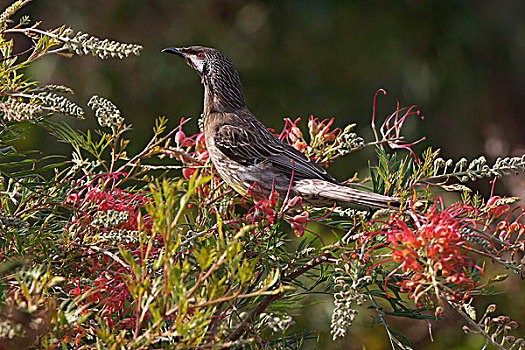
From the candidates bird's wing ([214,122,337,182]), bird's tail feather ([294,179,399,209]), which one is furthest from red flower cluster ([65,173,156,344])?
bird's wing ([214,122,337,182])

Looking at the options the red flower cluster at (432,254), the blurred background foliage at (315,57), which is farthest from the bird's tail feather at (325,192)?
the blurred background foliage at (315,57)

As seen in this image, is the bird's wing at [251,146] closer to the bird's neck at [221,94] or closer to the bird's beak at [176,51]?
the bird's neck at [221,94]

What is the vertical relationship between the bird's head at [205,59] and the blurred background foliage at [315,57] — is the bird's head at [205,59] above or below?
below

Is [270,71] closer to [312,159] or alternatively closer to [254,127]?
[254,127]

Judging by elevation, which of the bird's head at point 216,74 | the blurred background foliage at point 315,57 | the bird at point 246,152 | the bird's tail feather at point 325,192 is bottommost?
the bird's tail feather at point 325,192

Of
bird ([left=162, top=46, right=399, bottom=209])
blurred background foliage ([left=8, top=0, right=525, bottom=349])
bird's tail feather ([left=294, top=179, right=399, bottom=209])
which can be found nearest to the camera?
bird's tail feather ([left=294, top=179, right=399, bottom=209])

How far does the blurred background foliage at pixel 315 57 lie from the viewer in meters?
4.45

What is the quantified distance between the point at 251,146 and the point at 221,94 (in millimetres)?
237

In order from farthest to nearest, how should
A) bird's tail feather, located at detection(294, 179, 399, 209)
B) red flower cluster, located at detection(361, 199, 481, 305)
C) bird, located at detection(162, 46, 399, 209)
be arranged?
bird, located at detection(162, 46, 399, 209) → bird's tail feather, located at detection(294, 179, 399, 209) → red flower cluster, located at detection(361, 199, 481, 305)

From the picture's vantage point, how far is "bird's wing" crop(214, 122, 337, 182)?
5.08 feet

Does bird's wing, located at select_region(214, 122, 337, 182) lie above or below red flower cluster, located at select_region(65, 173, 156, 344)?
above

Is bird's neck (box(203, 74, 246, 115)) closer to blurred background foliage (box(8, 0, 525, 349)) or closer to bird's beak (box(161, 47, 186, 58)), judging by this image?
bird's beak (box(161, 47, 186, 58))

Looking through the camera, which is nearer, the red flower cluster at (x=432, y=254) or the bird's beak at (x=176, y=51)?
the red flower cluster at (x=432, y=254)

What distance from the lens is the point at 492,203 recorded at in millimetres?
781
